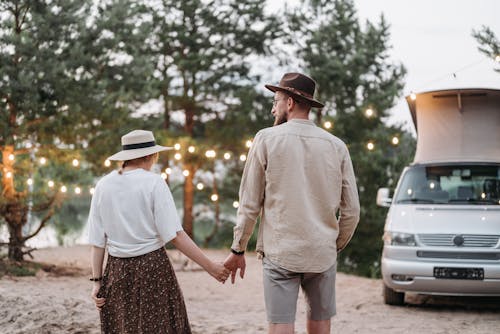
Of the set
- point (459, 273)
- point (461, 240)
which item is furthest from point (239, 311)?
point (461, 240)

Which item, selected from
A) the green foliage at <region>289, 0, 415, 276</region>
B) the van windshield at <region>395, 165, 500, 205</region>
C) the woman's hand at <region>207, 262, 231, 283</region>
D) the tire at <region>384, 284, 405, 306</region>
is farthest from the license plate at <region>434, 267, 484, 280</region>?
the green foliage at <region>289, 0, 415, 276</region>

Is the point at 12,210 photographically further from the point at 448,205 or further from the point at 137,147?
the point at 137,147

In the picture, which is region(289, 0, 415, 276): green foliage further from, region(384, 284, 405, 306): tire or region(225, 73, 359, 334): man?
region(225, 73, 359, 334): man

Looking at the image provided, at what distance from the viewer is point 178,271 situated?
1444 centimetres

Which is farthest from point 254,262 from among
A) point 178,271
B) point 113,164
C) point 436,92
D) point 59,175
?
point 436,92

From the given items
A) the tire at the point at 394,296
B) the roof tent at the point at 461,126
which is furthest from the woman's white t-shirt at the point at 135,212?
the roof tent at the point at 461,126

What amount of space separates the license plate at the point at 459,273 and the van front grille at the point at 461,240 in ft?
1.03

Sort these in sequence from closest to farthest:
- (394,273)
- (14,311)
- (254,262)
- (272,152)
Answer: (272,152) → (14,311) → (394,273) → (254,262)

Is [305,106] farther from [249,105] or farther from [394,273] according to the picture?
[249,105]

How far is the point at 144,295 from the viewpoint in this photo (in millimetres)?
3869

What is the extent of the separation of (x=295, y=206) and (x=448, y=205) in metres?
5.66

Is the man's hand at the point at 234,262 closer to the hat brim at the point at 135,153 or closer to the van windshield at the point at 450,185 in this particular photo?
the hat brim at the point at 135,153

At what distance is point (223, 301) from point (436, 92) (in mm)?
4649

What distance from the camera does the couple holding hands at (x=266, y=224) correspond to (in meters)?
3.76
